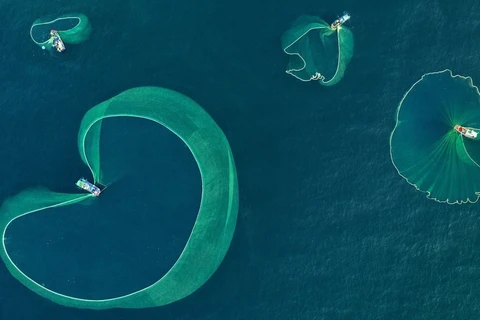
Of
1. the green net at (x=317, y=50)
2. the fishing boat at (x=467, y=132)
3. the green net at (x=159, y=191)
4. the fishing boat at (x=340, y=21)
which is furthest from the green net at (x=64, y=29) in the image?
the fishing boat at (x=467, y=132)

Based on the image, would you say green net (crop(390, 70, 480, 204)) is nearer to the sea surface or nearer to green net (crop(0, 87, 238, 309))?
the sea surface

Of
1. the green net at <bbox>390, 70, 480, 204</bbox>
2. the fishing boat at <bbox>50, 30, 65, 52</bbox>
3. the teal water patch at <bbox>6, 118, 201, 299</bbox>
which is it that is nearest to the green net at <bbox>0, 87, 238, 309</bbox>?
the teal water patch at <bbox>6, 118, 201, 299</bbox>

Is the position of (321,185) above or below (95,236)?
above

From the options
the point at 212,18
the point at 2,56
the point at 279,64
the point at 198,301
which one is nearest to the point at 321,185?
the point at 279,64

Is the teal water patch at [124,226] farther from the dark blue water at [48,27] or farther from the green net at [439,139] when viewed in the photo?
the green net at [439,139]

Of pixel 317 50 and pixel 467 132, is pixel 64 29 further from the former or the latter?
pixel 467 132

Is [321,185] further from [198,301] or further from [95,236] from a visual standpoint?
[95,236]

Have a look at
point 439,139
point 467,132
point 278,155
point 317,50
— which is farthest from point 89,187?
point 467,132
